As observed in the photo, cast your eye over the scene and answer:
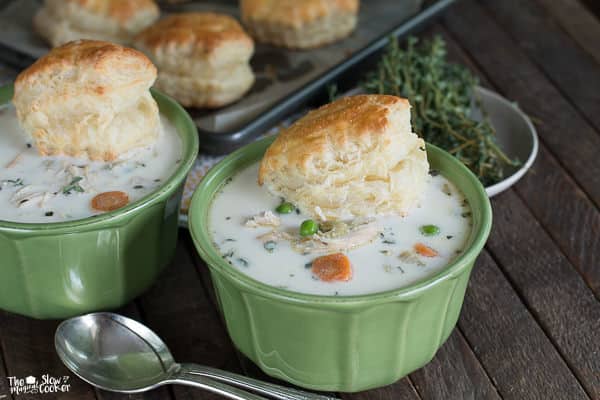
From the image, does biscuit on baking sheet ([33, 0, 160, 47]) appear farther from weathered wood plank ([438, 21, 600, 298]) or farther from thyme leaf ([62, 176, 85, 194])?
weathered wood plank ([438, 21, 600, 298])

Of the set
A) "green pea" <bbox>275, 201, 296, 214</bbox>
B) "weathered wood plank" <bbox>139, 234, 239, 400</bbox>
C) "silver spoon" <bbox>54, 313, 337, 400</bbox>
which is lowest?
"weathered wood plank" <bbox>139, 234, 239, 400</bbox>

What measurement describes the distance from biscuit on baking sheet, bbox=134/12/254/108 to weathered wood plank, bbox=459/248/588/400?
1.70 meters

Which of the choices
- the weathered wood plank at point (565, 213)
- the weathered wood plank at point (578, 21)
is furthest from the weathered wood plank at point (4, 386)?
the weathered wood plank at point (578, 21)

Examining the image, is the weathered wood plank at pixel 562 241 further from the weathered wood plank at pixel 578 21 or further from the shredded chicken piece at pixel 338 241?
the weathered wood plank at pixel 578 21

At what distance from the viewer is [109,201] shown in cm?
289

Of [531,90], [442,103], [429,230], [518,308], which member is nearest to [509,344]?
[518,308]

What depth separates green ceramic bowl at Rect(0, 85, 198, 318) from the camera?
9.09 feet

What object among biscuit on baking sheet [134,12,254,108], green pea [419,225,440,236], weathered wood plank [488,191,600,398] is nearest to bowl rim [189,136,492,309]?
green pea [419,225,440,236]

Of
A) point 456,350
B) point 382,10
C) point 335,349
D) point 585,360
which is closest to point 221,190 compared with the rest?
point 335,349

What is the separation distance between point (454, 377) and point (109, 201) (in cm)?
131

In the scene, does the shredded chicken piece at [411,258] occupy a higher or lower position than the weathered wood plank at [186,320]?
higher

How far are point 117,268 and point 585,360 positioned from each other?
1.65 meters

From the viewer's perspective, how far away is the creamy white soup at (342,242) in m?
2.53

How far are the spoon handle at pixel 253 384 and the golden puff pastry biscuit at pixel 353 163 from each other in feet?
1.84
